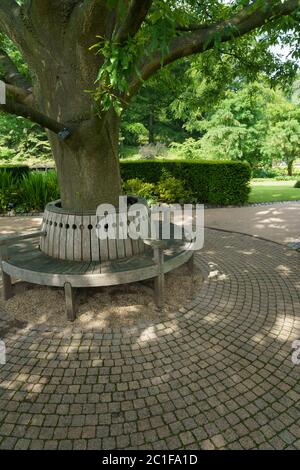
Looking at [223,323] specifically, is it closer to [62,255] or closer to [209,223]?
[62,255]

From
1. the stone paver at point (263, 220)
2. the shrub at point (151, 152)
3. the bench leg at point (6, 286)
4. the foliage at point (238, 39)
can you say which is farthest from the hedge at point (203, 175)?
the bench leg at point (6, 286)

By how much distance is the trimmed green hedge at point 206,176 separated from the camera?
1134 centimetres

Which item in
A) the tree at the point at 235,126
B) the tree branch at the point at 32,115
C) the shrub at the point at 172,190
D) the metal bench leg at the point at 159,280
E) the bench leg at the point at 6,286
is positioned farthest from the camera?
the tree at the point at 235,126

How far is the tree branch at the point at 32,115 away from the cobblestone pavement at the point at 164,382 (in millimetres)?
2425

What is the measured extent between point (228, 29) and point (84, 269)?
3315mm

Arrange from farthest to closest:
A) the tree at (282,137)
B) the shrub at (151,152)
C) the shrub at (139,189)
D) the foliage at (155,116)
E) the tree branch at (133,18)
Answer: the tree at (282,137)
the foliage at (155,116)
the shrub at (151,152)
the shrub at (139,189)
the tree branch at (133,18)

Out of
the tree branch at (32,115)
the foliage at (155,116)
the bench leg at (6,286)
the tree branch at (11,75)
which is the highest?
the foliage at (155,116)

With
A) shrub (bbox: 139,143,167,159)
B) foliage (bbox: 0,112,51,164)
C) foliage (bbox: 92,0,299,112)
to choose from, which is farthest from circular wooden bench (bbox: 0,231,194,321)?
foliage (bbox: 0,112,51,164)

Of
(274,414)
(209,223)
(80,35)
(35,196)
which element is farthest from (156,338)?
(35,196)

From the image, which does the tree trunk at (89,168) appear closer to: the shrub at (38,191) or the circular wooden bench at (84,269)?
the circular wooden bench at (84,269)

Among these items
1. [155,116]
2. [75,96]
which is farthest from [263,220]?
[155,116]

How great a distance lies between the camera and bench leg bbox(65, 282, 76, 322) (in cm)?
371
